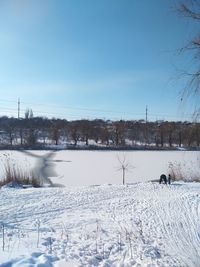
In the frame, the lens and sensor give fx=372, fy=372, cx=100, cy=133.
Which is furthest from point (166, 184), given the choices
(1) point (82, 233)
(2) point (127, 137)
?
(2) point (127, 137)

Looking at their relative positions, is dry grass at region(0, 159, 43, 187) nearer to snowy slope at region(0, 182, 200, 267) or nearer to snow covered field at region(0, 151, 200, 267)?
snow covered field at region(0, 151, 200, 267)

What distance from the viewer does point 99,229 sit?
748 cm

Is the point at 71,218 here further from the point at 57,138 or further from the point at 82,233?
the point at 57,138

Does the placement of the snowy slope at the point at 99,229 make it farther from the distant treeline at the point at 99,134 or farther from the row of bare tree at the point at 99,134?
the row of bare tree at the point at 99,134

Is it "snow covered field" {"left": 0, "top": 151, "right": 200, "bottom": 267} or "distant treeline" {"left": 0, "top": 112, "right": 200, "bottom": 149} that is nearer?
"snow covered field" {"left": 0, "top": 151, "right": 200, "bottom": 267}

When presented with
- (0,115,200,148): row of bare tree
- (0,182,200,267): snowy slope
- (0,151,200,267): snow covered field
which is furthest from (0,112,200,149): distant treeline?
(0,182,200,267): snowy slope

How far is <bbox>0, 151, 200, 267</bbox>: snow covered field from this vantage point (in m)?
5.44

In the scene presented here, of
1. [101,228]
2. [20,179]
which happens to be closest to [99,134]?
[20,179]

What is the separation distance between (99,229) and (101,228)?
106 millimetres

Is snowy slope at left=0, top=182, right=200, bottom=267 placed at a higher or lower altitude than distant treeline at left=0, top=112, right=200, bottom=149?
lower

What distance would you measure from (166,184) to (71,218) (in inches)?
329

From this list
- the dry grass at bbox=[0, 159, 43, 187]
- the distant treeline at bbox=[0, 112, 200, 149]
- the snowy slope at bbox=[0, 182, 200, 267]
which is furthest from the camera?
the distant treeline at bbox=[0, 112, 200, 149]

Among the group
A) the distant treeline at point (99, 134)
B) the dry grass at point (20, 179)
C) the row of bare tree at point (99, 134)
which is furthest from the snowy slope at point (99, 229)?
the row of bare tree at point (99, 134)

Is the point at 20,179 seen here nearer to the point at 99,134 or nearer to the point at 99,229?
the point at 99,229
